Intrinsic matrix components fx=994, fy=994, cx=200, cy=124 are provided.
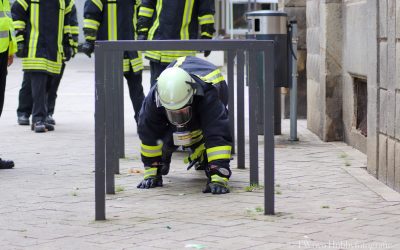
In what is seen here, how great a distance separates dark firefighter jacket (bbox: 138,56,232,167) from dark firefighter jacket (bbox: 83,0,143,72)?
3.30 metres

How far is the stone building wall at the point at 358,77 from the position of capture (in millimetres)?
7590

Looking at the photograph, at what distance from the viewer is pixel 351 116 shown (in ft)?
33.8

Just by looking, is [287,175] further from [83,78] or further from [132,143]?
[83,78]

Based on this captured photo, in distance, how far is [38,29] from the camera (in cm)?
1219

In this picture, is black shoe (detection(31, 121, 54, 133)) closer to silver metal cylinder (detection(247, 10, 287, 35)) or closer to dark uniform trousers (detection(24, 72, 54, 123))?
dark uniform trousers (detection(24, 72, 54, 123))

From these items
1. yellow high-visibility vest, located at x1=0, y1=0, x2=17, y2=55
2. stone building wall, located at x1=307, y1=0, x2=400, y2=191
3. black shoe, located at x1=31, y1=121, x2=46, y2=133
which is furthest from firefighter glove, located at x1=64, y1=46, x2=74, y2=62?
yellow high-visibility vest, located at x1=0, y1=0, x2=17, y2=55

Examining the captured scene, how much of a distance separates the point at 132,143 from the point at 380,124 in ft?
12.2

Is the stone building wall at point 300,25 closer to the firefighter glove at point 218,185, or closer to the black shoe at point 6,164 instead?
the black shoe at point 6,164

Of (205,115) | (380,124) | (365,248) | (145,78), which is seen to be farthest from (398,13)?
(145,78)

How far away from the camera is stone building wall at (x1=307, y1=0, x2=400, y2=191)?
299 inches

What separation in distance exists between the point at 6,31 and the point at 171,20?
1709mm

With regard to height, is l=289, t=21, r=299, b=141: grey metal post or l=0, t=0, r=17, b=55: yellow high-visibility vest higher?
l=0, t=0, r=17, b=55: yellow high-visibility vest

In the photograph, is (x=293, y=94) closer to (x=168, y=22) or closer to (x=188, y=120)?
(x=168, y=22)

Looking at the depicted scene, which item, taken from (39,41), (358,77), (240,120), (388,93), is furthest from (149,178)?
(39,41)
